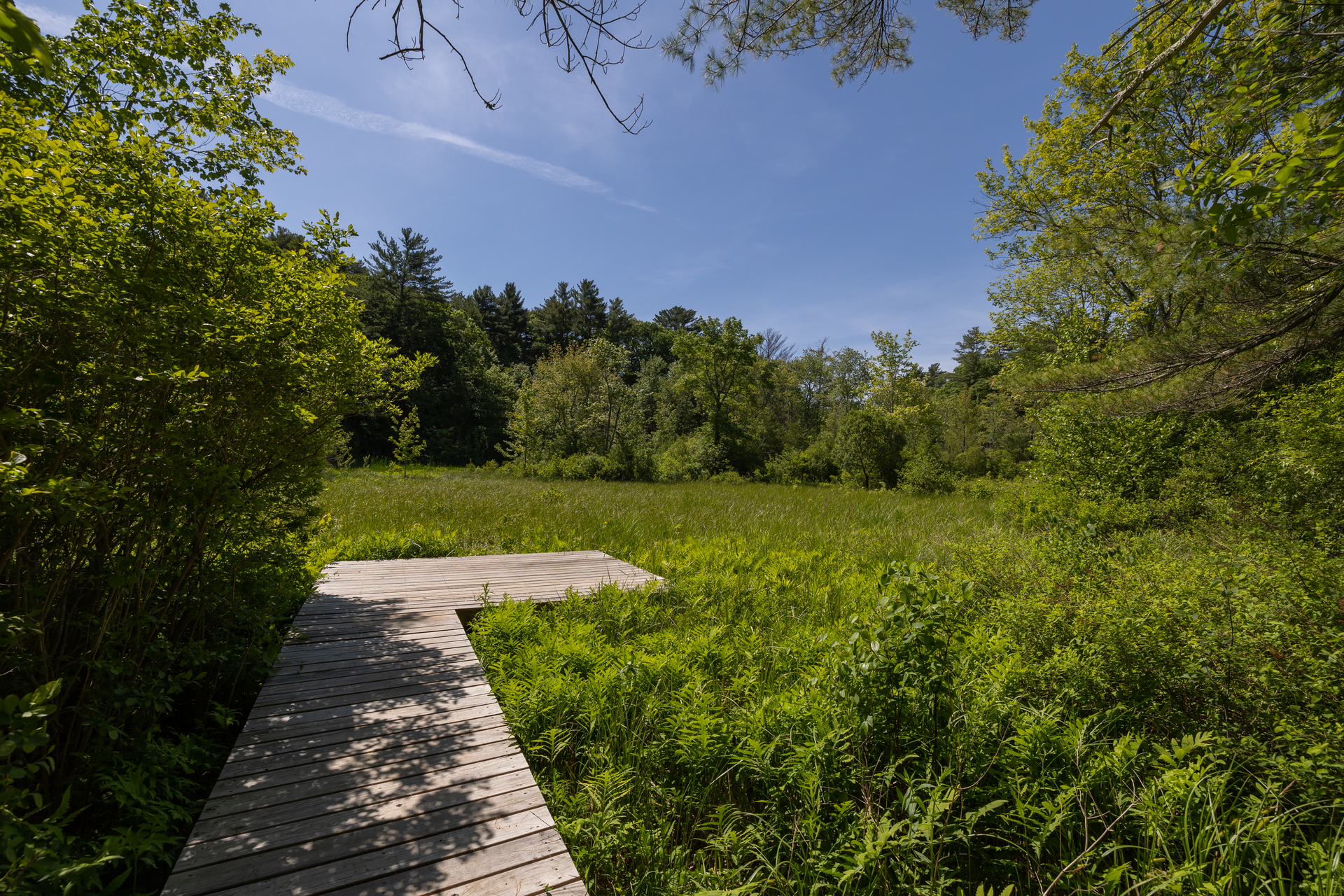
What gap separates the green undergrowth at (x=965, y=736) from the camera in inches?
69.9

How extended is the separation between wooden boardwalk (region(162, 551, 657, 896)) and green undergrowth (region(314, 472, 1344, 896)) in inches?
9.1

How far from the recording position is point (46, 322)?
5.46 ft

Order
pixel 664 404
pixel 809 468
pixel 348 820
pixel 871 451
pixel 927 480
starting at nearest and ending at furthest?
pixel 348 820 < pixel 927 480 < pixel 871 451 < pixel 809 468 < pixel 664 404

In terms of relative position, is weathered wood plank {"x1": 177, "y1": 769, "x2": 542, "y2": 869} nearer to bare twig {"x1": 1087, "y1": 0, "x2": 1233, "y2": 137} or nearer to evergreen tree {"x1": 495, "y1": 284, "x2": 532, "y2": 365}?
bare twig {"x1": 1087, "y1": 0, "x2": 1233, "y2": 137}

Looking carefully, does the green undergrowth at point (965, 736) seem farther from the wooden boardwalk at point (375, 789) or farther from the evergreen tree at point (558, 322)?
the evergreen tree at point (558, 322)

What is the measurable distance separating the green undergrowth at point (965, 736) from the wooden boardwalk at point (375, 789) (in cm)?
23

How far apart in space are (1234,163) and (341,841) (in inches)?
181

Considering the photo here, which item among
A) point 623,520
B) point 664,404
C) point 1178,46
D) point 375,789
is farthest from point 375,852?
point 664,404

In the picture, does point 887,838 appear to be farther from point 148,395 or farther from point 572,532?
point 572,532

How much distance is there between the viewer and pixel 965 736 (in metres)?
2.23

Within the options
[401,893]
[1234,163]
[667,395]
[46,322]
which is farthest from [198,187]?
[667,395]

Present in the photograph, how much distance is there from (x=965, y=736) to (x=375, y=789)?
263 cm

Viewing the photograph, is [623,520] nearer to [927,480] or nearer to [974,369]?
[927,480]

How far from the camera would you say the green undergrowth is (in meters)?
1.77
